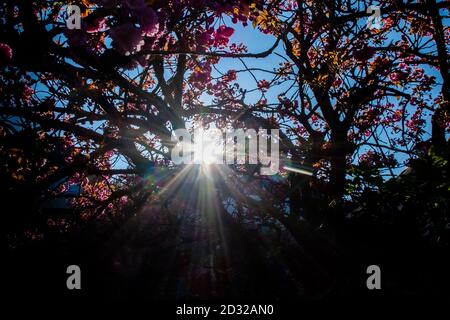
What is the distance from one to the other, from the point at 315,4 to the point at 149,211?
3352 millimetres

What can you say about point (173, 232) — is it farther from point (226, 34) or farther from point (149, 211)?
point (226, 34)

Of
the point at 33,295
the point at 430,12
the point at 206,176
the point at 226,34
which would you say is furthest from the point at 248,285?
the point at 430,12

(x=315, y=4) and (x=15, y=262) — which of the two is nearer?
(x=15, y=262)

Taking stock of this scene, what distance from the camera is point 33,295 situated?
2.44m

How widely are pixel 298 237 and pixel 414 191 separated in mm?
1205

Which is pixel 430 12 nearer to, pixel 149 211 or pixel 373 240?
pixel 373 240

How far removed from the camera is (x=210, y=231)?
350 centimetres

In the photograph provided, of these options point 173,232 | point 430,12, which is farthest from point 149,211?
point 430,12

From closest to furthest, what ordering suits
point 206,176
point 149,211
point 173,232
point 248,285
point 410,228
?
1. point 248,285
2. point 410,228
3. point 173,232
4. point 206,176
5. point 149,211
